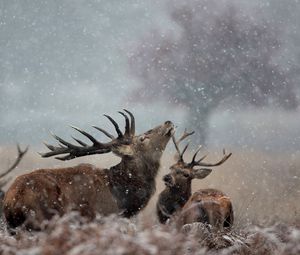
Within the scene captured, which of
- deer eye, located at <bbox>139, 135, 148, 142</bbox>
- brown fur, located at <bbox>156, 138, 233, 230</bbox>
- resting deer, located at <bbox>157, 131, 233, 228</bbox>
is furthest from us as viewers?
brown fur, located at <bbox>156, 138, 233, 230</bbox>

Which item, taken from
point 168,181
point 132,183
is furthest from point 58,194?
point 168,181

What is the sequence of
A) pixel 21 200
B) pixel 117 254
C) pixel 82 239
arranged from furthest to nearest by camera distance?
pixel 21 200 < pixel 82 239 < pixel 117 254

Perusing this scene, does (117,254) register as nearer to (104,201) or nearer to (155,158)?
(104,201)

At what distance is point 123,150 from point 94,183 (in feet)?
4.07

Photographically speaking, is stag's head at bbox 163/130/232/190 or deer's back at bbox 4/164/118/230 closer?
deer's back at bbox 4/164/118/230

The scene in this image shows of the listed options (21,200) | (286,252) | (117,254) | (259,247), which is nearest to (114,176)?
(21,200)

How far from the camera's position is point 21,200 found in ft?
19.5

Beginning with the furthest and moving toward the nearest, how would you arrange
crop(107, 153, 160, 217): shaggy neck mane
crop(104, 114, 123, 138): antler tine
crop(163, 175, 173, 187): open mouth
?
crop(163, 175, 173, 187): open mouth < crop(104, 114, 123, 138): antler tine < crop(107, 153, 160, 217): shaggy neck mane

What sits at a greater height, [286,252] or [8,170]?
[8,170]

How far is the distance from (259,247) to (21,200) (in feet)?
8.92

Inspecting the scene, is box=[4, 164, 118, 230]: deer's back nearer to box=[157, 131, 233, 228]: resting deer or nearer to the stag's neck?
box=[157, 131, 233, 228]: resting deer

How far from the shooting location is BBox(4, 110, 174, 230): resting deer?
19.6 ft

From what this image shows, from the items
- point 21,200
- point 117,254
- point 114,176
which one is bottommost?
point 117,254

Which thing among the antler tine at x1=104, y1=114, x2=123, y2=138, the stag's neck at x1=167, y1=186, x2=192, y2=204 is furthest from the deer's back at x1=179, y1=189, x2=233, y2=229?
the stag's neck at x1=167, y1=186, x2=192, y2=204
